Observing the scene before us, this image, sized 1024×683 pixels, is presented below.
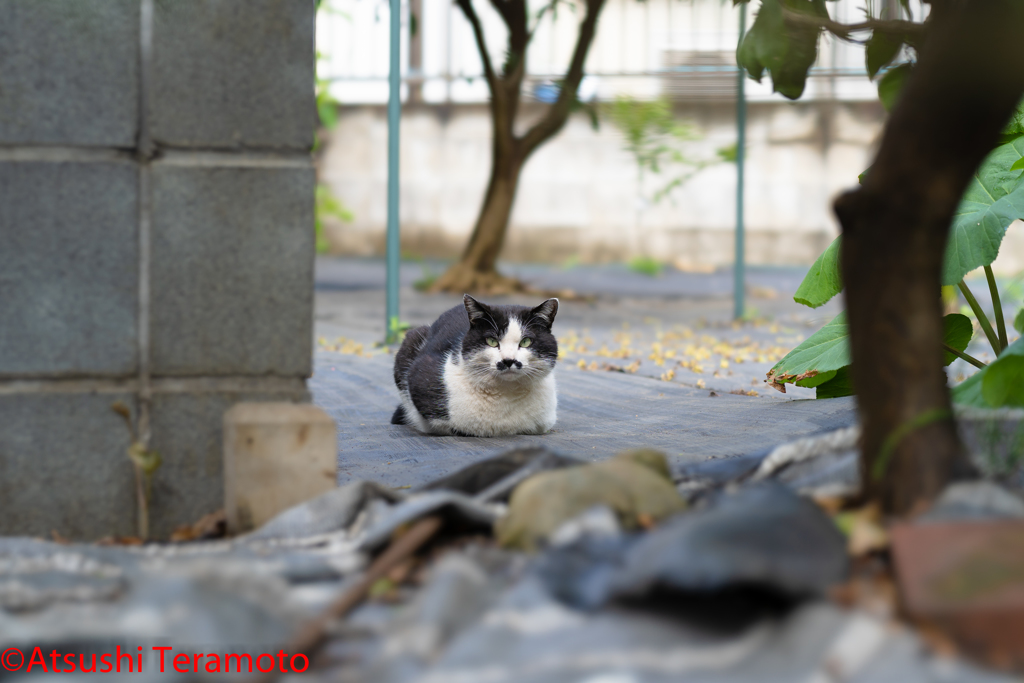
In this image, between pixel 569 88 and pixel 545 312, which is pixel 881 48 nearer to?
pixel 545 312

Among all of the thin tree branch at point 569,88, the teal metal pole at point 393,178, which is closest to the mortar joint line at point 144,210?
the teal metal pole at point 393,178

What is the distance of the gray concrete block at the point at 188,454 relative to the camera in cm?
195

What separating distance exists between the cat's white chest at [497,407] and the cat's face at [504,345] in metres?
0.05

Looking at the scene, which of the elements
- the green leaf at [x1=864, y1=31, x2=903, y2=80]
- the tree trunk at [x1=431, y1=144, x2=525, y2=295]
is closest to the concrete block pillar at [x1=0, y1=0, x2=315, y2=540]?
the green leaf at [x1=864, y1=31, x2=903, y2=80]

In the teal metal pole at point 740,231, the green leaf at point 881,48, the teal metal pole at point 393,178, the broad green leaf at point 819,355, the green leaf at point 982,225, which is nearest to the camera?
the green leaf at point 881,48

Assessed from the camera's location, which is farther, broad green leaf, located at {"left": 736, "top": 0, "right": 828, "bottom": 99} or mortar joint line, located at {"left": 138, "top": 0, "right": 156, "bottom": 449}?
broad green leaf, located at {"left": 736, "top": 0, "right": 828, "bottom": 99}

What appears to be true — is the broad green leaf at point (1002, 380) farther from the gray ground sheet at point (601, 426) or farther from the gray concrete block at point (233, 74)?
the gray concrete block at point (233, 74)

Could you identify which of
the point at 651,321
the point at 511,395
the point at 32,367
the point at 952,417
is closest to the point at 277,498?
the point at 32,367

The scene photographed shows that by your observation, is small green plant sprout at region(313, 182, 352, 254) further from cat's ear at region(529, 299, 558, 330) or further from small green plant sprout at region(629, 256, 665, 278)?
cat's ear at region(529, 299, 558, 330)

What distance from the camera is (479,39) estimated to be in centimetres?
893

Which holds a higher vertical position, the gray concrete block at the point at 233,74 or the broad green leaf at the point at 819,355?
the gray concrete block at the point at 233,74

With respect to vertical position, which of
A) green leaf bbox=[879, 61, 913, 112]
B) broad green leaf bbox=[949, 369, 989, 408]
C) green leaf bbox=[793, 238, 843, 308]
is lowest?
broad green leaf bbox=[949, 369, 989, 408]

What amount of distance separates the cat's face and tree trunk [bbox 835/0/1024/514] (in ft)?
6.39

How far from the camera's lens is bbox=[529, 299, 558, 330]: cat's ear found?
361cm
